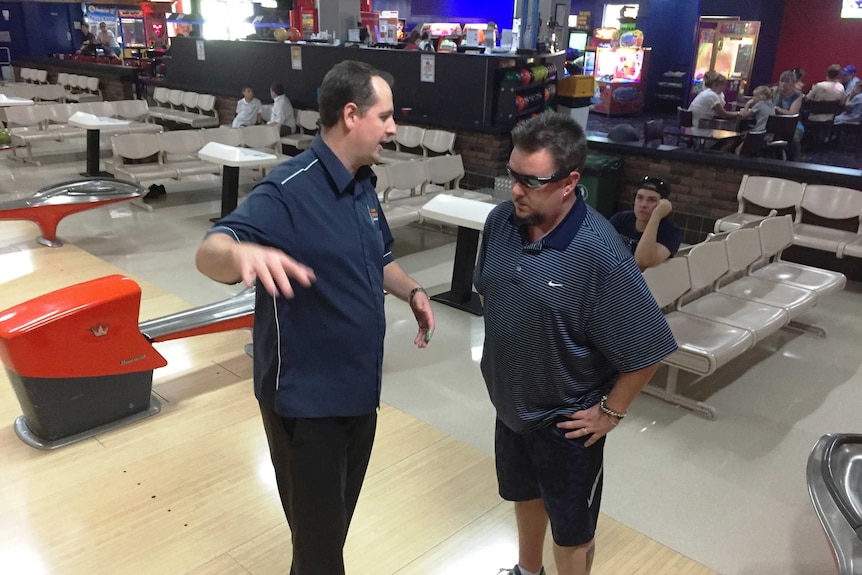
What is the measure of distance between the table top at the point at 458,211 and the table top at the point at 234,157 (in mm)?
2134

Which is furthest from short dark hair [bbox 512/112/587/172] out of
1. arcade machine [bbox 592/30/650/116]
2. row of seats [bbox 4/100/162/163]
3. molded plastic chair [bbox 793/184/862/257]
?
arcade machine [bbox 592/30/650/116]

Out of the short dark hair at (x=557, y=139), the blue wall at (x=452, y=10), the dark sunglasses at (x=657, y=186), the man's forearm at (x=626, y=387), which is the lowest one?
the man's forearm at (x=626, y=387)

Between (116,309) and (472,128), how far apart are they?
5284 mm

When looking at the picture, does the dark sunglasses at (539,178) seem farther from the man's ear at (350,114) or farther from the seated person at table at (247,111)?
the seated person at table at (247,111)

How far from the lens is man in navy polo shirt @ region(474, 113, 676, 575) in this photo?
1.79 meters

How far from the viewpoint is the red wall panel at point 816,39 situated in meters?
14.6

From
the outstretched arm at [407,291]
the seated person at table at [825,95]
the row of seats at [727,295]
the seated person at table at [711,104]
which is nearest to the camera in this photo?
the outstretched arm at [407,291]

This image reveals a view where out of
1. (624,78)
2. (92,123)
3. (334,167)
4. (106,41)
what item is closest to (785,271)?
(334,167)

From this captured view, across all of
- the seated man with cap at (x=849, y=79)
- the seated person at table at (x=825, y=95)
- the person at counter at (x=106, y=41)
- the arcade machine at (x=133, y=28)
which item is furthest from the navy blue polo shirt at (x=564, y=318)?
the arcade machine at (x=133, y=28)

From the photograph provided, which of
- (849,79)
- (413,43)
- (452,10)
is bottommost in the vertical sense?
(849,79)

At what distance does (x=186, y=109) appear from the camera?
11.9 metres

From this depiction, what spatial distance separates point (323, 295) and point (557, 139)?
0.73m

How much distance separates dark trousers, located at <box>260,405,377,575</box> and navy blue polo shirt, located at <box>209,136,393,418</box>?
0.07 m

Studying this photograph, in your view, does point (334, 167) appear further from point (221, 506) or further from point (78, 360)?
point (78, 360)
